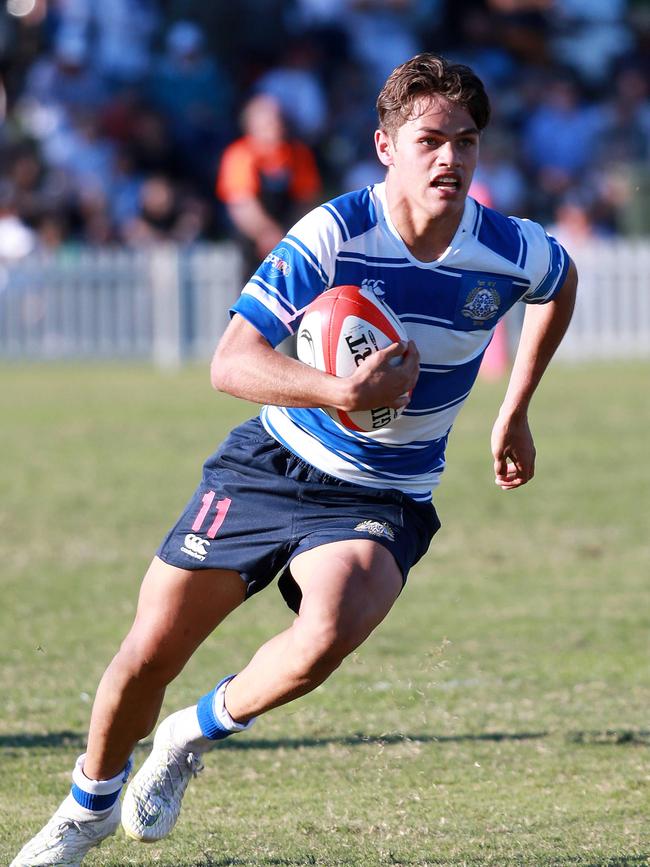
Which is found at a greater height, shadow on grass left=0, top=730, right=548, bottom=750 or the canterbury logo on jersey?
the canterbury logo on jersey

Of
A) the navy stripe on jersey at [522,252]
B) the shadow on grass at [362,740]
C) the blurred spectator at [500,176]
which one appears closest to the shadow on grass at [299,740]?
the shadow on grass at [362,740]

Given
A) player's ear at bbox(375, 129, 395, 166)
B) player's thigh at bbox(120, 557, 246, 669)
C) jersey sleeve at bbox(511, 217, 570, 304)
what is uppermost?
player's ear at bbox(375, 129, 395, 166)

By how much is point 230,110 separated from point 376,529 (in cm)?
1645

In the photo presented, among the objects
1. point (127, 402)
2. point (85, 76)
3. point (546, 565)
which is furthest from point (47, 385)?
point (546, 565)

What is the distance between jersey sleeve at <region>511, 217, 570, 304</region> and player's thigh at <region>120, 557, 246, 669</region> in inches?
47.4

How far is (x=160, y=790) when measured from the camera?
444 centimetres

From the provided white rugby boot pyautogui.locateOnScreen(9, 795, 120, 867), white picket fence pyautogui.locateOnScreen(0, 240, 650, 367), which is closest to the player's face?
white rugby boot pyautogui.locateOnScreen(9, 795, 120, 867)

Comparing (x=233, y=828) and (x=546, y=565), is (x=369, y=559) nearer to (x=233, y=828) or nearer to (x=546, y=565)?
(x=233, y=828)

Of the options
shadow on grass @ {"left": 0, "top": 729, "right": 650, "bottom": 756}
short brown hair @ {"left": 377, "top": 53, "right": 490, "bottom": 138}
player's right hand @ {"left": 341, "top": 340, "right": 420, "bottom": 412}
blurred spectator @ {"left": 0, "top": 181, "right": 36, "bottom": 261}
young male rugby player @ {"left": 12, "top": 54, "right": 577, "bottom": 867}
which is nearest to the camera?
player's right hand @ {"left": 341, "top": 340, "right": 420, "bottom": 412}

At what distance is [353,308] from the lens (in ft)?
13.6

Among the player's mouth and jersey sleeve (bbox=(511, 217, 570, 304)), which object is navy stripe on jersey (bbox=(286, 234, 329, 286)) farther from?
jersey sleeve (bbox=(511, 217, 570, 304))

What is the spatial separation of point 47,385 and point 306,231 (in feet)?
41.0

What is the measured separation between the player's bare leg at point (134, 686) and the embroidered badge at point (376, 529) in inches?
14.6

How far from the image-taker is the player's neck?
4320 millimetres
